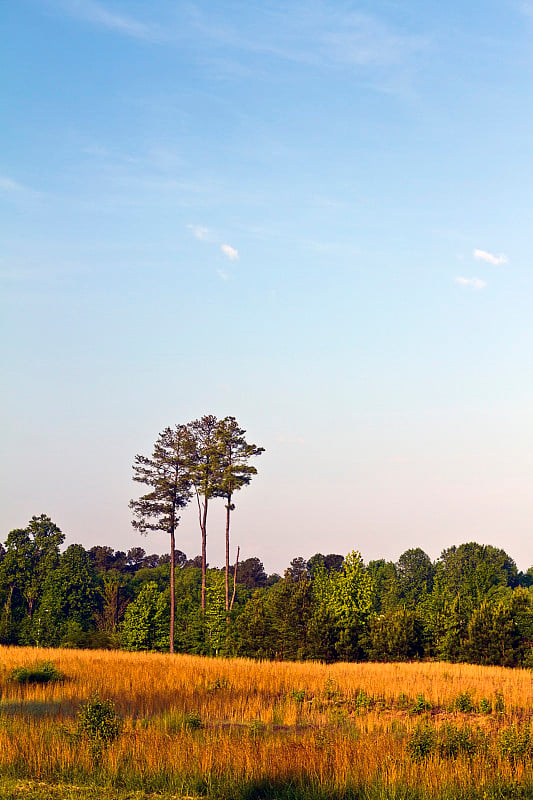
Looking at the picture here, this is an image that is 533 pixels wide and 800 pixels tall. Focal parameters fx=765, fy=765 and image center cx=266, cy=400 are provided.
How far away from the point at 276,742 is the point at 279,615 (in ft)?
110

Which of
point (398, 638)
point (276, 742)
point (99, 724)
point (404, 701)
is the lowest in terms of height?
point (404, 701)

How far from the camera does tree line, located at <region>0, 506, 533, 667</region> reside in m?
39.7

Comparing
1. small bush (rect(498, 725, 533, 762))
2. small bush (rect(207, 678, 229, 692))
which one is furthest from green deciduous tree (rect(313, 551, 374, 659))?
small bush (rect(498, 725, 533, 762))

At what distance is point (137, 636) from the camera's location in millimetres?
61156

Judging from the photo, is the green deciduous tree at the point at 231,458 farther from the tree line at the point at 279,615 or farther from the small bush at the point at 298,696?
the small bush at the point at 298,696

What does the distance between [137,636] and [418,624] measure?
27.6 meters

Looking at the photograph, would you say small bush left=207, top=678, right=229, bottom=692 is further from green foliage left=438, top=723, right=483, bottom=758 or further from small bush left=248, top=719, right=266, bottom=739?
green foliage left=438, top=723, right=483, bottom=758

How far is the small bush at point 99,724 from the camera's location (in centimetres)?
1425

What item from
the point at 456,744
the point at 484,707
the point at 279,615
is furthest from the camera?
the point at 279,615

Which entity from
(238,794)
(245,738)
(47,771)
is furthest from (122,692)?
(238,794)

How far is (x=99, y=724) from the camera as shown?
14.7 metres

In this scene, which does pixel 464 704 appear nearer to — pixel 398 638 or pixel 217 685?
pixel 217 685

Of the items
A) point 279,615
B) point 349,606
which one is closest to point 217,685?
point 349,606

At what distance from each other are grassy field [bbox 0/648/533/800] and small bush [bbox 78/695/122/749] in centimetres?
14
